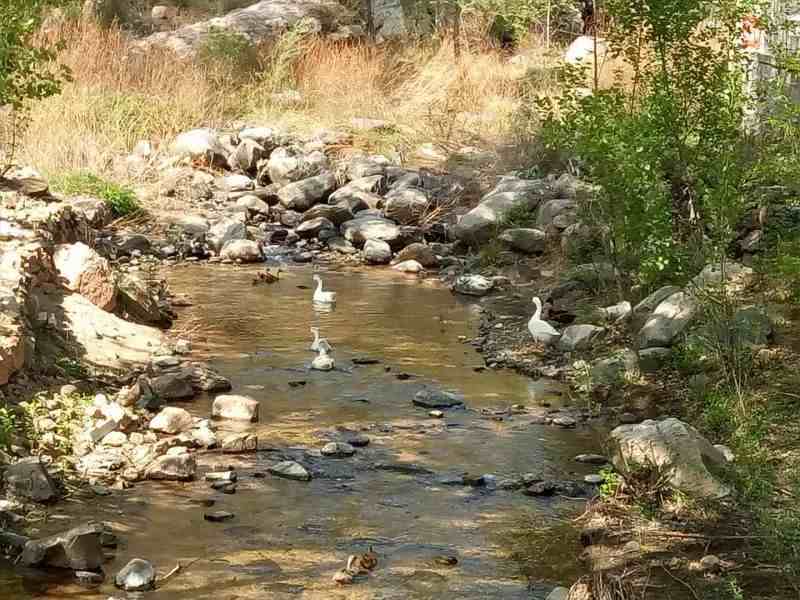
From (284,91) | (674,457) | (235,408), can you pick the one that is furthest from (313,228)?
(674,457)

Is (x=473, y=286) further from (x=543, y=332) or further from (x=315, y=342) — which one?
(x=315, y=342)

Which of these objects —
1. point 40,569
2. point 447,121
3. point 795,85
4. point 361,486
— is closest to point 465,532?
point 361,486

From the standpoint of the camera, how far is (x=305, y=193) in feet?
46.5

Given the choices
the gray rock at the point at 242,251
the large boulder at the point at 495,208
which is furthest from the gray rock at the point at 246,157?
the large boulder at the point at 495,208

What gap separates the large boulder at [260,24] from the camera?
18766mm

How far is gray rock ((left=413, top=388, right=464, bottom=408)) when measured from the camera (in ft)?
26.0

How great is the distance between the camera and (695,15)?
7852 mm

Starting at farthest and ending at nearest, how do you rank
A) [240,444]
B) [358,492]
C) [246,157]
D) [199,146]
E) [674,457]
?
1. [246,157]
2. [199,146]
3. [240,444]
4. [358,492]
5. [674,457]

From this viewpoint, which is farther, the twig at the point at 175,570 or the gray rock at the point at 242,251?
the gray rock at the point at 242,251

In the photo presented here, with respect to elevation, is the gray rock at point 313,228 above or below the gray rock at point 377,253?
above

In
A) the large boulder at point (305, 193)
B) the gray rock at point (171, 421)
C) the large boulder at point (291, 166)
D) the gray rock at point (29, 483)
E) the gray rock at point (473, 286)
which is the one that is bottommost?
the gray rock at point (473, 286)

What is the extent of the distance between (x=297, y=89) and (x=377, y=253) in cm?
610

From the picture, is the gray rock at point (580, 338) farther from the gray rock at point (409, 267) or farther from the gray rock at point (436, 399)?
the gray rock at point (409, 267)

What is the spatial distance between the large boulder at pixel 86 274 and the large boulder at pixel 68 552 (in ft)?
11.7
